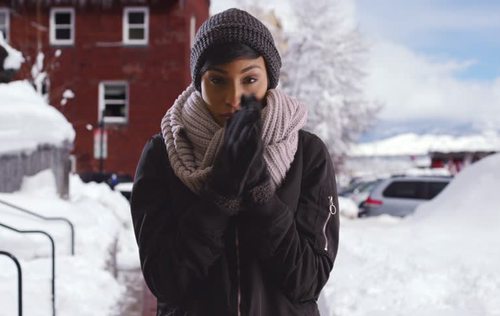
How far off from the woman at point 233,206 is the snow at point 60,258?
425 centimetres

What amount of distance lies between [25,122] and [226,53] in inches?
356

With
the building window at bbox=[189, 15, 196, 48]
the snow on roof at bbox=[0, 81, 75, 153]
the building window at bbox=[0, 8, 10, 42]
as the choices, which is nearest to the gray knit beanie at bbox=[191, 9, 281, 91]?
the snow on roof at bbox=[0, 81, 75, 153]

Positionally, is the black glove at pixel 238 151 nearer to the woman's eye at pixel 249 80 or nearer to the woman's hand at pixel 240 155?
the woman's hand at pixel 240 155

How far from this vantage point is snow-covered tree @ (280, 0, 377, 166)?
3334 centimetres

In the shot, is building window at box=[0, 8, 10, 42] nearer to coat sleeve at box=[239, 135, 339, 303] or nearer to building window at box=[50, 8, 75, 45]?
building window at box=[50, 8, 75, 45]

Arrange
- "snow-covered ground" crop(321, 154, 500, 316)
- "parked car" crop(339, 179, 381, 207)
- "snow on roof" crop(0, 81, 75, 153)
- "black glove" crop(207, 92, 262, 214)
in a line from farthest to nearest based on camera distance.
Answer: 1. "parked car" crop(339, 179, 381, 207)
2. "snow on roof" crop(0, 81, 75, 153)
3. "snow-covered ground" crop(321, 154, 500, 316)
4. "black glove" crop(207, 92, 262, 214)

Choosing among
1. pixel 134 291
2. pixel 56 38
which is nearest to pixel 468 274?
pixel 134 291

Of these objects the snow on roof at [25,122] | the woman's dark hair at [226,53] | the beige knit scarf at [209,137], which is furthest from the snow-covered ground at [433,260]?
Answer: the snow on roof at [25,122]

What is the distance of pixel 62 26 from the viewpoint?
29.5 meters

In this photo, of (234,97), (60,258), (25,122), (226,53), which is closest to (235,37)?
(226,53)

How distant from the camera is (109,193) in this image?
15578 mm

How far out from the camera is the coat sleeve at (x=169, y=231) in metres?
1.74

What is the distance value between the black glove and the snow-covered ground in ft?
14.1

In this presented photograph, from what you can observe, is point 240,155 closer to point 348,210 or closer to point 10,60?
point 10,60
